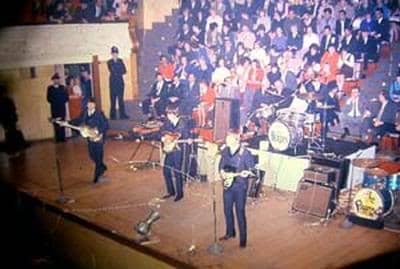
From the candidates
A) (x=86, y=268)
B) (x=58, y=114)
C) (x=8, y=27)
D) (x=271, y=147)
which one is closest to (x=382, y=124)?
(x=271, y=147)

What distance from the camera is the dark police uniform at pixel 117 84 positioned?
24.7ft

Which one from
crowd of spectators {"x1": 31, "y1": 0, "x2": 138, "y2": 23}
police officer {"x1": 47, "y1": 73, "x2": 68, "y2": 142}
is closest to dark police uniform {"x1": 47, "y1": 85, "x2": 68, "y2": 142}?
police officer {"x1": 47, "y1": 73, "x2": 68, "y2": 142}

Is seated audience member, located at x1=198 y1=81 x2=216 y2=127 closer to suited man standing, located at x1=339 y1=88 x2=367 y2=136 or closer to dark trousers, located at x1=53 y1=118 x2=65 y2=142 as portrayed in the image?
suited man standing, located at x1=339 y1=88 x2=367 y2=136

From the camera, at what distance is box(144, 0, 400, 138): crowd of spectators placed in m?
6.09

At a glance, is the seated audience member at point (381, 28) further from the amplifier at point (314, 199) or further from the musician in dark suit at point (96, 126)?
the musician in dark suit at point (96, 126)

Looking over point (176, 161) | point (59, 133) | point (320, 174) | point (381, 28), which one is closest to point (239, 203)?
point (320, 174)

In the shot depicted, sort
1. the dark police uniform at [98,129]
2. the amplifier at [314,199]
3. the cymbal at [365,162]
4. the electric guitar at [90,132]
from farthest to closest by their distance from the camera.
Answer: the electric guitar at [90,132]
the dark police uniform at [98,129]
the amplifier at [314,199]
the cymbal at [365,162]

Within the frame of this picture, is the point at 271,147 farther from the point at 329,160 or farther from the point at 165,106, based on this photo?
the point at 165,106

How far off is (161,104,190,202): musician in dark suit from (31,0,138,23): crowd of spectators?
1.30 metres

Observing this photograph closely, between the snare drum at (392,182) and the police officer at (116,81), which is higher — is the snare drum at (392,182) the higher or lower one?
the lower one

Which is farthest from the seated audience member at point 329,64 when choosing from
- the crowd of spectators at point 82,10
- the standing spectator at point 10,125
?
the standing spectator at point 10,125

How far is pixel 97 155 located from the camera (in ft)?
25.6

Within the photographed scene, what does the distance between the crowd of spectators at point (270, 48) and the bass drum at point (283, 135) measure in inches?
13.2

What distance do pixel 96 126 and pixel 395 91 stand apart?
358 cm
